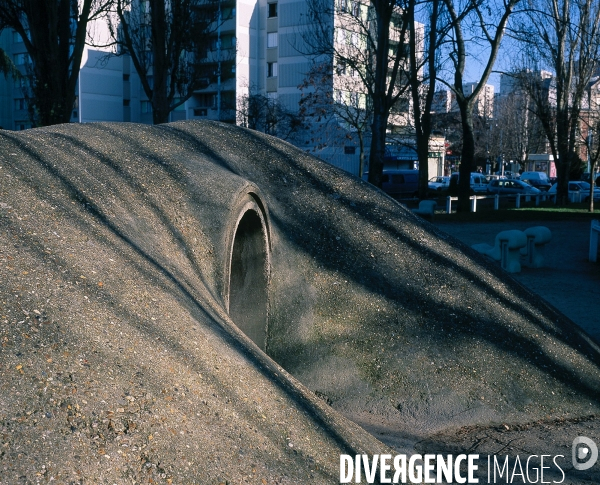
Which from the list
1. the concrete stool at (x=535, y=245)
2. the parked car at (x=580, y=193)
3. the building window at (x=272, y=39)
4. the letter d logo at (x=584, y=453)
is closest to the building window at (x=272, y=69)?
the building window at (x=272, y=39)

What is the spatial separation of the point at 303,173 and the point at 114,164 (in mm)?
2295

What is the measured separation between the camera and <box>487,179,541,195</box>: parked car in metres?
45.0

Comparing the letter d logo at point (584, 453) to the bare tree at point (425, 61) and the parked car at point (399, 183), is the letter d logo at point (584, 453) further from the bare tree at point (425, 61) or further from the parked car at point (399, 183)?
the parked car at point (399, 183)

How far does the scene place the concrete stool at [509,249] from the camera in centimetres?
1366

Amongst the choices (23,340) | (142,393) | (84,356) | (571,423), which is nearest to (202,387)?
(142,393)

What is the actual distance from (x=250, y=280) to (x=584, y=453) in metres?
3.19

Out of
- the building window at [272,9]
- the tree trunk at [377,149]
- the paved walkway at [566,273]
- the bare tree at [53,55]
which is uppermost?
the building window at [272,9]

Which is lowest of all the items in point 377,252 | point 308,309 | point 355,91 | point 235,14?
point 308,309

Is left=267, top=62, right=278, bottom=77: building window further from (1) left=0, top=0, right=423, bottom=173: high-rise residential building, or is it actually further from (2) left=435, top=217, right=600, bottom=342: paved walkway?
(2) left=435, top=217, right=600, bottom=342: paved walkway

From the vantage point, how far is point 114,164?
6176 millimetres

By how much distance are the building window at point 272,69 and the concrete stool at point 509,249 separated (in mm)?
44787

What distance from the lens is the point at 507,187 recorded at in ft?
152

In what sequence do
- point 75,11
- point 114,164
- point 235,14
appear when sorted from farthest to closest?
point 235,14 < point 75,11 < point 114,164

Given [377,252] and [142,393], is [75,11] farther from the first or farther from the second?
[142,393]
